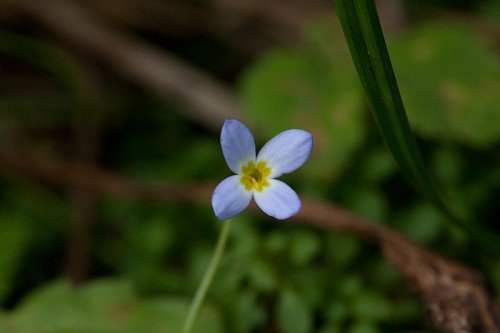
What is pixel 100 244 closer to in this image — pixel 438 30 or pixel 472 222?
pixel 472 222

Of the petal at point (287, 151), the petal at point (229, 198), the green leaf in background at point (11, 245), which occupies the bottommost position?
the petal at point (229, 198)

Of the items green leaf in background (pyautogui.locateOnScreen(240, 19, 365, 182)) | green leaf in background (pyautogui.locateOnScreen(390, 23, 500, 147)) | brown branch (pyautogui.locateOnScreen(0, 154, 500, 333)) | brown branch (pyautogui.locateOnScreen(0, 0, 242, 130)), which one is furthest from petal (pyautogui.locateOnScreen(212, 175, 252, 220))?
brown branch (pyautogui.locateOnScreen(0, 0, 242, 130))

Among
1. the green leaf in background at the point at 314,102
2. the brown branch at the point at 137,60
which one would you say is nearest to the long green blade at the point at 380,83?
the green leaf in background at the point at 314,102

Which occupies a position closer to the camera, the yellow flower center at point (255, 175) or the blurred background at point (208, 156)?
the yellow flower center at point (255, 175)

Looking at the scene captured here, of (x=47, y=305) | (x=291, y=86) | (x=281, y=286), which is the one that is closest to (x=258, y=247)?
(x=281, y=286)

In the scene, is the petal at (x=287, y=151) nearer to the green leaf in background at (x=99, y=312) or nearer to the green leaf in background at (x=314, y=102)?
the green leaf in background at (x=99, y=312)

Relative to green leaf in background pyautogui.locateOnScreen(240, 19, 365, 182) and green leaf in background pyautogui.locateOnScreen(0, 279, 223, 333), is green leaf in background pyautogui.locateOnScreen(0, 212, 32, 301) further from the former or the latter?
green leaf in background pyautogui.locateOnScreen(240, 19, 365, 182)

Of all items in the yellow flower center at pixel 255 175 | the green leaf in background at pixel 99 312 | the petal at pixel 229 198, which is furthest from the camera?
the green leaf in background at pixel 99 312

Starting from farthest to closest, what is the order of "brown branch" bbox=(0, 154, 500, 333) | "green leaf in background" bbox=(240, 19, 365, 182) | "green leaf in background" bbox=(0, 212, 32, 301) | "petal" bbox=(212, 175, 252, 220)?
1. "green leaf in background" bbox=(240, 19, 365, 182)
2. "green leaf in background" bbox=(0, 212, 32, 301)
3. "brown branch" bbox=(0, 154, 500, 333)
4. "petal" bbox=(212, 175, 252, 220)

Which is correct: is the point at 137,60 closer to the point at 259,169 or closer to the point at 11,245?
the point at 11,245
